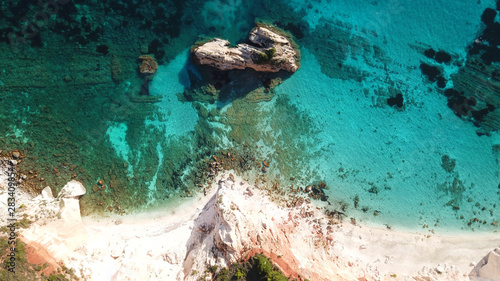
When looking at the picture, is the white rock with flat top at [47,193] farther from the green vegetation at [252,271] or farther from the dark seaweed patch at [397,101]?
the dark seaweed patch at [397,101]

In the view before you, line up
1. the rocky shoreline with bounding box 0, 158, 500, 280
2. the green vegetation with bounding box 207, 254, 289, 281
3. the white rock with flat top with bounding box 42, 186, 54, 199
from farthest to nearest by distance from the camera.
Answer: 1. the white rock with flat top with bounding box 42, 186, 54, 199
2. the rocky shoreline with bounding box 0, 158, 500, 280
3. the green vegetation with bounding box 207, 254, 289, 281

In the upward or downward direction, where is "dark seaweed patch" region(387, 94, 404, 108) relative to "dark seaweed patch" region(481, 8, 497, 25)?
downward

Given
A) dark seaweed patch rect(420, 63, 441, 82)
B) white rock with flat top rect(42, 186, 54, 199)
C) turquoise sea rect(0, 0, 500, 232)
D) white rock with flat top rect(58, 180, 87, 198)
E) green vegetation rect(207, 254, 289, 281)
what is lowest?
white rock with flat top rect(42, 186, 54, 199)

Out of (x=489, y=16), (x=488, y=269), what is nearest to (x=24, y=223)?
(x=488, y=269)

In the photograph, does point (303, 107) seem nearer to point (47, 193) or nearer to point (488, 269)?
point (488, 269)

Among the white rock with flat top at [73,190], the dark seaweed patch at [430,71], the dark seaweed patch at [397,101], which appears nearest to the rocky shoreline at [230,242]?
the white rock with flat top at [73,190]

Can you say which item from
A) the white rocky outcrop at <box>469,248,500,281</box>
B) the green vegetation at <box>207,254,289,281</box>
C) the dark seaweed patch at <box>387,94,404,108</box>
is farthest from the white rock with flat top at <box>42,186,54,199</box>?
the white rocky outcrop at <box>469,248,500,281</box>

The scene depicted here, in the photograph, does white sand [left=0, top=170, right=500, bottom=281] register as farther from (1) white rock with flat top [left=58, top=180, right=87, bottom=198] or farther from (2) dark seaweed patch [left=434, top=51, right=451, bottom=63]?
(2) dark seaweed patch [left=434, top=51, right=451, bottom=63]
